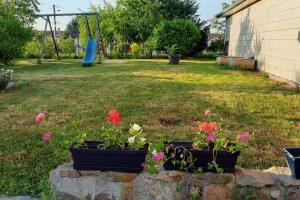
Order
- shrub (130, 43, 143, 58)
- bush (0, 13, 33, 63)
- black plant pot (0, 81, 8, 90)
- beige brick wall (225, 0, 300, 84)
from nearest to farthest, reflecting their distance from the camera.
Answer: black plant pot (0, 81, 8, 90) < beige brick wall (225, 0, 300, 84) < bush (0, 13, 33, 63) < shrub (130, 43, 143, 58)

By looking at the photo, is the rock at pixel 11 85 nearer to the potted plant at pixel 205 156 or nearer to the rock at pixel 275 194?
the potted plant at pixel 205 156

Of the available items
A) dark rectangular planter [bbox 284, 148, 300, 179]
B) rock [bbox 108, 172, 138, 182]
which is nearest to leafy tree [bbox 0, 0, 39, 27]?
rock [bbox 108, 172, 138, 182]

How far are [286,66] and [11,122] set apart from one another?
7.22 m

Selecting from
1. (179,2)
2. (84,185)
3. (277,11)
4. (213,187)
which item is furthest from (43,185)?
(179,2)

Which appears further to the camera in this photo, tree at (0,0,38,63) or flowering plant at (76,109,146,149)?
tree at (0,0,38,63)

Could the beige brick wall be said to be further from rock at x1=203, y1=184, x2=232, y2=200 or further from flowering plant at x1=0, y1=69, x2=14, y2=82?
rock at x1=203, y1=184, x2=232, y2=200

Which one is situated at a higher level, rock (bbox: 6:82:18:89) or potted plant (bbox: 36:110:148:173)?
potted plant (bbox: 36:110:148:173)

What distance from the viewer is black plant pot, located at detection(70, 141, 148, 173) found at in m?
2.87

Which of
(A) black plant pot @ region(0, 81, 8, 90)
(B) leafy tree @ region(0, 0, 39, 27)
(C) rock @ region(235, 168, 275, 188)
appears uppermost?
(B) leafy tree @ region(0, 0, 39, 27)

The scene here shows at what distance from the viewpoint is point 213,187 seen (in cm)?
288

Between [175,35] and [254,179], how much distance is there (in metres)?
22.8

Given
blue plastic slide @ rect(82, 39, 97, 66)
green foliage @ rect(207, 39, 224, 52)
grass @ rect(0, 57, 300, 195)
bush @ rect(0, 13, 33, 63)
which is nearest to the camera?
grass @ rect(0, 57, 300, 195)

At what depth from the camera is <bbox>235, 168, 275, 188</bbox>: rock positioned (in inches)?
113

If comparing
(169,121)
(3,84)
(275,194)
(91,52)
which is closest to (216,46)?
(91,52)
